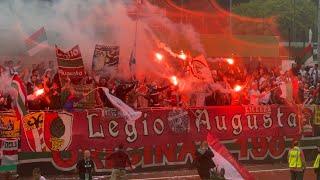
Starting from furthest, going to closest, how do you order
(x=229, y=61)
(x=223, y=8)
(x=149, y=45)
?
(x=223, y=8), (x=229, y=61), (x=149, y=45)

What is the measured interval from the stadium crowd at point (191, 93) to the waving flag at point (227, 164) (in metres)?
3.84

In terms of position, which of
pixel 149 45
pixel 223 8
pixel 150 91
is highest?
pixel 223 8

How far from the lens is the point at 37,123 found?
49.3 ft

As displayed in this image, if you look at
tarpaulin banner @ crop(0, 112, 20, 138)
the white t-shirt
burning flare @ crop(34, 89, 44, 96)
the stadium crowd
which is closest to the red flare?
the stadium crowd

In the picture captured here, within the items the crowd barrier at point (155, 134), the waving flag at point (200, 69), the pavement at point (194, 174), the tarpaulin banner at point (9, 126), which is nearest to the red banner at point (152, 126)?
the crowd barrier at point (155, 134)

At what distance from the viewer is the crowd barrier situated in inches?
589

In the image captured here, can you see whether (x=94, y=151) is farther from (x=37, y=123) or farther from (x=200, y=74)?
(x=200, y=74)

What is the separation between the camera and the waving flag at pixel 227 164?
40.9 feet

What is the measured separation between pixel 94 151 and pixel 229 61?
8.30 metres

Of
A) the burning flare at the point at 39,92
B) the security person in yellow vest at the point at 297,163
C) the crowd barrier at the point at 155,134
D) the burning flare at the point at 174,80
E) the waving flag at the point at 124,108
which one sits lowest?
the security person in yellow vest at the point at 297,163

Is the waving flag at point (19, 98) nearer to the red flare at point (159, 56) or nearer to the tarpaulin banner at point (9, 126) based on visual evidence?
the tarpaulin banner at point (9, 126)

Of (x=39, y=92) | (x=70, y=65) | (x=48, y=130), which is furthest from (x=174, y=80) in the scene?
(x=48, y=130)

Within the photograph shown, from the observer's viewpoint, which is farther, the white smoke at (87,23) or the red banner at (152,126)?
the white smoke at (87,23)

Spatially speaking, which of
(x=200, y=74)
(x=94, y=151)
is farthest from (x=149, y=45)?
(x=94, y=151)
